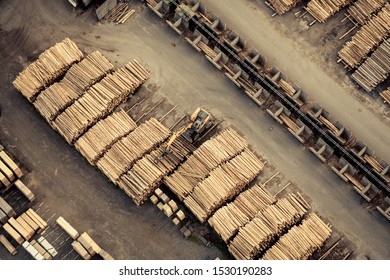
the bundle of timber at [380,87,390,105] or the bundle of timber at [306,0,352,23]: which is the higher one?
the bundle of timber at [306,0,352,23]

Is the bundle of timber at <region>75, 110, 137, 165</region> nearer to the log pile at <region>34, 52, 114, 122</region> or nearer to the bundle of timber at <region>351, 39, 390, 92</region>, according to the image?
the log pile at <region>34, 52, 114, 122</region>

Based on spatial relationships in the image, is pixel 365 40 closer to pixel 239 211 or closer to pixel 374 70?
pixel 374 70

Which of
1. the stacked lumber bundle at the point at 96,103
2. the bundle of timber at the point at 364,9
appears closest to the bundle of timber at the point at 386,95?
the bundle of timber at the point at 364,9

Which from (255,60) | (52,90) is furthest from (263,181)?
(52,90)

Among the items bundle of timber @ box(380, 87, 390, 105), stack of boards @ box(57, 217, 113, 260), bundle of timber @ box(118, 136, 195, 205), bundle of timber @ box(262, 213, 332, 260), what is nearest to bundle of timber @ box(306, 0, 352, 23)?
bundle of timber @ box(380, 87, 390, 105)

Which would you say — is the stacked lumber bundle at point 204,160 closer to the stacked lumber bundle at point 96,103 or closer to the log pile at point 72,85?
the stacked lumber bundle at point 96,103

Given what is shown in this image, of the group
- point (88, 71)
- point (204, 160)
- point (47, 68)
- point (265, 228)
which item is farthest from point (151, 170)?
A: point (47, 68)
